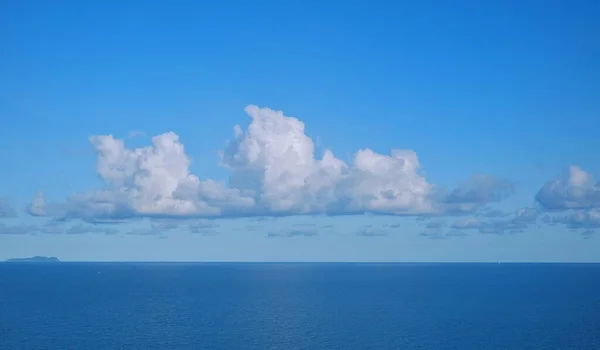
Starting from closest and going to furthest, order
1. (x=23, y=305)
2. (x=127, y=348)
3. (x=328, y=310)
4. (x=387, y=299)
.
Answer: (x=127, y=348) → (x=328, y=310) → (x=23, y=305) → (x=387, y=299)

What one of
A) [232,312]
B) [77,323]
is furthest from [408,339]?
[77,323]

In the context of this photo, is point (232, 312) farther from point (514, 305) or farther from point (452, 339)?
point (514, 305)

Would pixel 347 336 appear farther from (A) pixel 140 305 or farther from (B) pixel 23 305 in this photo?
(B) pixel 23 305

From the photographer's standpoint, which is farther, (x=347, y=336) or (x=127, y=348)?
(x=347, y=336)

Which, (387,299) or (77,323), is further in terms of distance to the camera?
(387,299)

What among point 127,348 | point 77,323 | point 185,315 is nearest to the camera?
point 127,348

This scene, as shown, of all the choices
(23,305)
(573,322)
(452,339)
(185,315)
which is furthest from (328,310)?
(23,305)

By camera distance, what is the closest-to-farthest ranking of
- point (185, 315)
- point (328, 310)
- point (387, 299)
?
1. point (185, 315)
2. point (328, 310)
3. point (387, 299)

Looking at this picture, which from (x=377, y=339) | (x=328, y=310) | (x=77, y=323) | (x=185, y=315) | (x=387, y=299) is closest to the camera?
(x=377, y=339)
